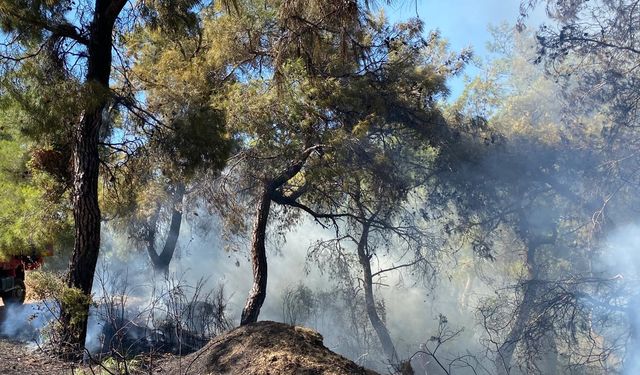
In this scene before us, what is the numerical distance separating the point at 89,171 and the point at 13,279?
22.0 ft

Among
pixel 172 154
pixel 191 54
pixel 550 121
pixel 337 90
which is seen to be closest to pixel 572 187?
pixel 550 121

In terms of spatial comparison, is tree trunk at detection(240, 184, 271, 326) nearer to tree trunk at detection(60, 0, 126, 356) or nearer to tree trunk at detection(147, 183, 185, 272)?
tree trunk at detection(60, 0, 126, 356)


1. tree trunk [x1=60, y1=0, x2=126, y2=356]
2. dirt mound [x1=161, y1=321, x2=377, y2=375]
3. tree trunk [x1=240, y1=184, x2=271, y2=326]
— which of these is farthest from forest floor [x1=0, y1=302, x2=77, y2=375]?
tree trunk [x1=240, y1=184, x2=271, y2=326]

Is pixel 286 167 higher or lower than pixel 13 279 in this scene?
higher

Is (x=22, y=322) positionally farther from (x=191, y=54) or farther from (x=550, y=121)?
(x=550, y=121)

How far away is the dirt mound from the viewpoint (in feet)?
23.0

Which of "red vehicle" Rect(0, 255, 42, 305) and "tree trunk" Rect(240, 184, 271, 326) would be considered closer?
"tree trunk" Rect(240, 184, 271, 326)

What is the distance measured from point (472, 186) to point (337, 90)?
29.7ft

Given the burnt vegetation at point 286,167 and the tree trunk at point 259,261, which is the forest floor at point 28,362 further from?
the tree trunk at point 259,261

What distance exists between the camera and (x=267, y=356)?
729 centimetres

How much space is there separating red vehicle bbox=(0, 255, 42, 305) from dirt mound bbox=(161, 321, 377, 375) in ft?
22.5

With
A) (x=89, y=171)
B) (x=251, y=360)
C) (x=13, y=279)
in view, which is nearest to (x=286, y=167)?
(x=89, y=171)

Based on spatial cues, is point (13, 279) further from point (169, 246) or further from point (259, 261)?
point (169, 246)

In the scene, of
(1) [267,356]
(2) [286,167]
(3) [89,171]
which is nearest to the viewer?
(1) [267,356]
